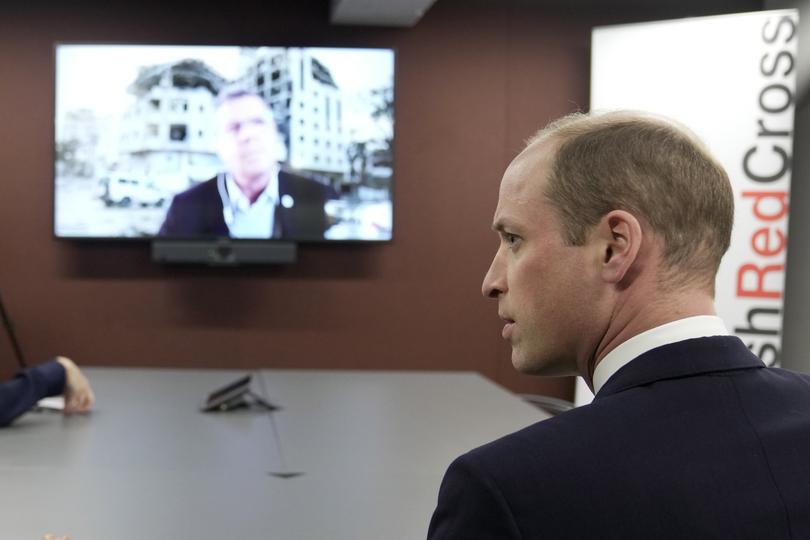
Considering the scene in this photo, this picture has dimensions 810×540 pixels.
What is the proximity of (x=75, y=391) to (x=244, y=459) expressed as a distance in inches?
33.2

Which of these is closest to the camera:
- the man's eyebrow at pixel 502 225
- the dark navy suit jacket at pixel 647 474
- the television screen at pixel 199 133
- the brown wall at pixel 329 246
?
the dark navy suit jacket at pixel 647 474

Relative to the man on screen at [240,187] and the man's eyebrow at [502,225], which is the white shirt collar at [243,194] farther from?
the man's eyebrow at [502,225]

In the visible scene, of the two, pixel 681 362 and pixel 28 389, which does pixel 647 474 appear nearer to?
pixel 681 362

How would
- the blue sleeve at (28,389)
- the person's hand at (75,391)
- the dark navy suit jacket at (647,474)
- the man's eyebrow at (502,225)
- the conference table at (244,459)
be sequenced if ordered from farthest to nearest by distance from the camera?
the person's hand at (75,391) < the blue sleeve at (28,389) < the conference table at (244,459) < the man's eyebrow at (502,225) < the dark navy suit jacket at (647,474)

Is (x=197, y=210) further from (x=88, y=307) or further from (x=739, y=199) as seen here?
(x=739, y=199)

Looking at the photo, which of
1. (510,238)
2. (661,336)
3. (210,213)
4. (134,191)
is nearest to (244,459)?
(510,238)

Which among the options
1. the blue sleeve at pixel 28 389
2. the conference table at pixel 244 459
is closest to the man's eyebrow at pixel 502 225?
the conference table at pixel 244 459

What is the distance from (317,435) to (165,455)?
471 millimetres

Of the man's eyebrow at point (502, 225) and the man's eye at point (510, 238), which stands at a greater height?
the man's eyebrow at point (502, 225)

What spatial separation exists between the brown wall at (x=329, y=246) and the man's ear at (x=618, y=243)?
478cm

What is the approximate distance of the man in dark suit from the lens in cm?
76

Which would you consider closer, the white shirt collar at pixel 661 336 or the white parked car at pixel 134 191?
the white shirt collar at pixel 661 336

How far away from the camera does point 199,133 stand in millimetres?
5352

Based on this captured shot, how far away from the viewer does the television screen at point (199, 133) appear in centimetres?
532
